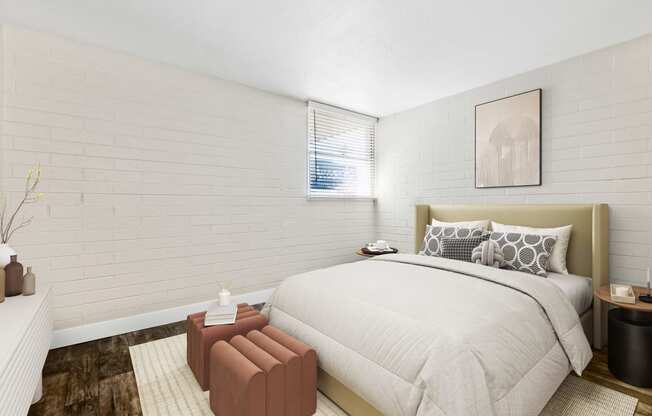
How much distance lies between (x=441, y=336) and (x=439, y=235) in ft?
6.35

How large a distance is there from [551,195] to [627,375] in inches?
61.4

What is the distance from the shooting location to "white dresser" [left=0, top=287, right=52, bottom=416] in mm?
1145

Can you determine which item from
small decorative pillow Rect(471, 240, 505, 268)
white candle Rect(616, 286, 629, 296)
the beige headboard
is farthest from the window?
white candle Rect(616, 286, 629, 296)

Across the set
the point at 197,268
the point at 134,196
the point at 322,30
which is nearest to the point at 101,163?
the point at 134,196

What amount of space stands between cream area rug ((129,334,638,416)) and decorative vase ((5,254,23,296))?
0.88 meters

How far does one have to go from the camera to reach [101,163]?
2621mm

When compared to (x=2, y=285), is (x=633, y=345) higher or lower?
lower

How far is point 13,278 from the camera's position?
1.85 metres

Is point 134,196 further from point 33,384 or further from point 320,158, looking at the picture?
point 320,158

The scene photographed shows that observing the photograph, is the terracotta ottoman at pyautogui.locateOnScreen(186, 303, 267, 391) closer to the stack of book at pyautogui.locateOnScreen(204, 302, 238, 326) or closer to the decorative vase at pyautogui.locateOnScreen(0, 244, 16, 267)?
the stack of book at pyautogui.locateOnScreen(204, 302, 238, 326)

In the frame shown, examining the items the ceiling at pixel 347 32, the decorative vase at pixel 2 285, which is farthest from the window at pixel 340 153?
the decorative vase at pixel 2 285

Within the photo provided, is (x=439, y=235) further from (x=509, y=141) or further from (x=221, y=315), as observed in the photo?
(x=221, y=315)

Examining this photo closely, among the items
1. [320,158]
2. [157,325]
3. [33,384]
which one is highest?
[320,158]

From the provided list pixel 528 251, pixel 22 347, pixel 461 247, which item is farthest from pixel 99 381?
pixel 528 251
